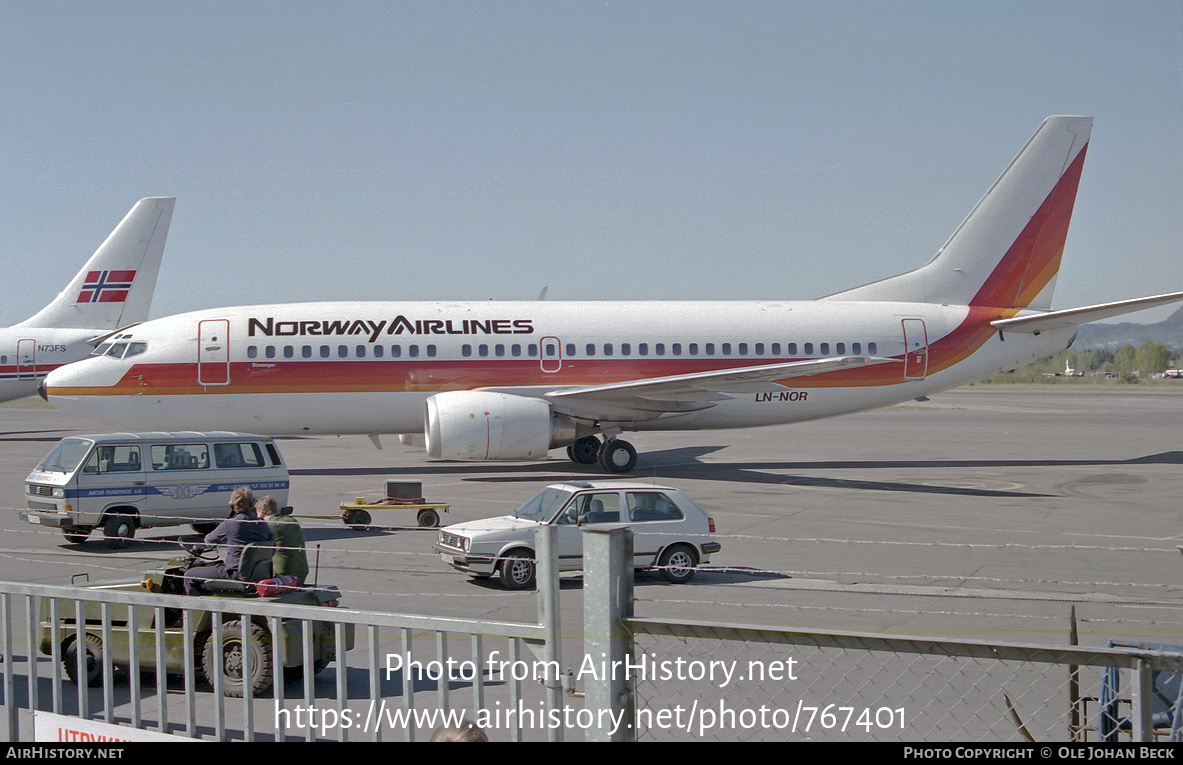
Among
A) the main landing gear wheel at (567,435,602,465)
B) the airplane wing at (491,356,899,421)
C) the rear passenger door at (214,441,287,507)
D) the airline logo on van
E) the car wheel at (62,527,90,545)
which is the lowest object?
the car wheel at (62,527,90,545)

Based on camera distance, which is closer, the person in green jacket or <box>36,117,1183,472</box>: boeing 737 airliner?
the person in green jacket

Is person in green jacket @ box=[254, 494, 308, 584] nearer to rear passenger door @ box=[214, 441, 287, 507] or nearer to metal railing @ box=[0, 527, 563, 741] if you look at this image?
metal railing @ box=[0, 527, 563, 741]

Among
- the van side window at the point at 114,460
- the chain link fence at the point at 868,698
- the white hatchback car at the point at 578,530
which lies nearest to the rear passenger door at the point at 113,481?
the van side window at the point at 114,460

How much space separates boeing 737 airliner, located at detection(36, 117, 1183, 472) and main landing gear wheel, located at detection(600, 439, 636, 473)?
6 cm

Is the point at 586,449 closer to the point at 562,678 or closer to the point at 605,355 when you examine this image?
the point at 605,355

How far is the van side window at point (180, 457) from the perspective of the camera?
61.4ft

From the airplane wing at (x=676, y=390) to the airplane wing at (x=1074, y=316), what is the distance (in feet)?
13.2

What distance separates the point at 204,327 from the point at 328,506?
8352 millimetres

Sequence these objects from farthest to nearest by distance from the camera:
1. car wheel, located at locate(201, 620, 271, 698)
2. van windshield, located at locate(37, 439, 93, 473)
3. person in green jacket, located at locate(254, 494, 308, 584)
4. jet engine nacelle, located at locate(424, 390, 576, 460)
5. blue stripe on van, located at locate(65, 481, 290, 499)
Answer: jet engine nacelle, located at locate(424, 390, 576, 460), van windshield, located at locate(37, 439, 93, 473), blue stripe on van, located at locate(65, 481, 290, 499), person in green jacket, located at locate(254, 494, 308, 584), car wheel, located at locate(201, 620, 271, 698)

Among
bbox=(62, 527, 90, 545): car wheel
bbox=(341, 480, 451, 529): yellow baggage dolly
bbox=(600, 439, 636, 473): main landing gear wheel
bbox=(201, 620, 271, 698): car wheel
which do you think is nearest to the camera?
bbox=(201, 620, 271, 698): car wheel

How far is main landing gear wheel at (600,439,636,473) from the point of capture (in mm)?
30625

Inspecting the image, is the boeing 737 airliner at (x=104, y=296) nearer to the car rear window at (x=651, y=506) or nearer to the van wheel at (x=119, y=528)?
the van wheel at (x=119, y=528)

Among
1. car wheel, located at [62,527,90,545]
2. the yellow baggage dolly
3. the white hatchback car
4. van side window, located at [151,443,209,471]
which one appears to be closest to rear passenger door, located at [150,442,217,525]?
van side window, located at [151,443,209,471]

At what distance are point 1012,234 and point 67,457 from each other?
26334 mm
